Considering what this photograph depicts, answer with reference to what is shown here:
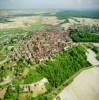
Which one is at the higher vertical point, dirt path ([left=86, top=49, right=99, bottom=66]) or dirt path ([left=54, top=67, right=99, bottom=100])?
dirt path ([left=54, top=67, right=99, bottom=100])

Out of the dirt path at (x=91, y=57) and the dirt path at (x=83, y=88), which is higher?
the dirt path at (x=83, y=88)

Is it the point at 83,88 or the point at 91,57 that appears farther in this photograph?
the point at 91,57

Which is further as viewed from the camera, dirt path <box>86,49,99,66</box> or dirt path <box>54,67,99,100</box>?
dirt path <box>86,49,99,66</box>

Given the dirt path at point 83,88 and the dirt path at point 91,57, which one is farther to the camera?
the dirt path at point 91,57

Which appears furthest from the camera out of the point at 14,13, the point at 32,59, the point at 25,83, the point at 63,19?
the point at 14,13

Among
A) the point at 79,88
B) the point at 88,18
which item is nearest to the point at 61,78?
the point at 79,88

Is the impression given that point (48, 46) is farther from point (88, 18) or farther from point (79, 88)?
point (88, 18)

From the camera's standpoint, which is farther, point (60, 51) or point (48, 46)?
point (48, 46)

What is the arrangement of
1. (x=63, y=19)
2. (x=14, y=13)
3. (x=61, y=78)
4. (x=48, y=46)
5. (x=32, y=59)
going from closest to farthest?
(x=61, y=78) < (x=32, y=59) < (x=48, y=46) < (x=63, y=19) < (x=14, y=13)
